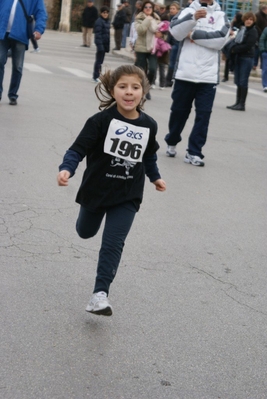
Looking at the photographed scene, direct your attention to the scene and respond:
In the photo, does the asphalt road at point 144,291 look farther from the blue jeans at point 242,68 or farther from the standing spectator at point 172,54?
the standing spectator at point 172,54

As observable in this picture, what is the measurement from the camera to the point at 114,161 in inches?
174

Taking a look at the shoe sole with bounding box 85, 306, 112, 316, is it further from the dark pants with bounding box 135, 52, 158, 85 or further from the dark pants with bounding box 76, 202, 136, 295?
the dark pants with bounding box 135, 52, 158, 85

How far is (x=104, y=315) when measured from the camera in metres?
4.40

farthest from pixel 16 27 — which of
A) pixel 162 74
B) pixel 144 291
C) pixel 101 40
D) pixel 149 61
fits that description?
pixel 144 291

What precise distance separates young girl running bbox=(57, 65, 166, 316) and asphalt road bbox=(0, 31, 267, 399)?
357 millimetres

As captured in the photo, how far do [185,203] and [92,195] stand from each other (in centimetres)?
325

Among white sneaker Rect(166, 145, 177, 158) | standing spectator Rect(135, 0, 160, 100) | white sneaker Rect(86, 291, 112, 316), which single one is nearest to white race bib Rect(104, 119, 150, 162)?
white sneaker Rect(86, 291, 112, 316)

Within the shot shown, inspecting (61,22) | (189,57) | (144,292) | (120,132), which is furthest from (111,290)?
(61,22)

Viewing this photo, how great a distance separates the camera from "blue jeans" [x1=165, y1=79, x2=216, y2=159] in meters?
9.24

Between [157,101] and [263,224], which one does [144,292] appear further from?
[157,101]

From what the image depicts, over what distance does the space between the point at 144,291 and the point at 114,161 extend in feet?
3.33

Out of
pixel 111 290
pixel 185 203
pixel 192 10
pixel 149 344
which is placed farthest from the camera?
pixel 192 10

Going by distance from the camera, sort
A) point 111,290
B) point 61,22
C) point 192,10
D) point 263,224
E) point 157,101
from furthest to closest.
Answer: point 61,22 → point 157,101 → point 192,10 → point 263,224 → point 111,290

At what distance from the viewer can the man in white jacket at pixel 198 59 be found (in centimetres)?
898
